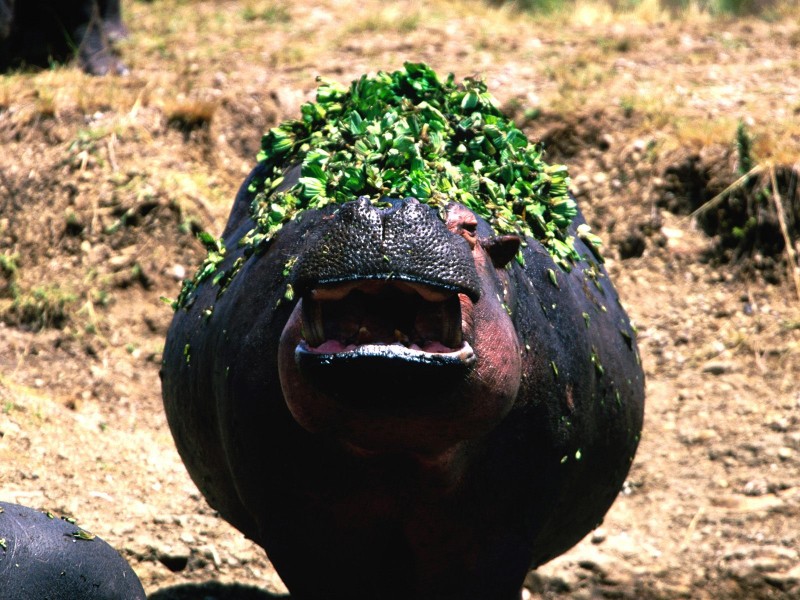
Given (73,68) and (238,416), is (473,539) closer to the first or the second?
(238,416)

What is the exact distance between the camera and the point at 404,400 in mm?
3217

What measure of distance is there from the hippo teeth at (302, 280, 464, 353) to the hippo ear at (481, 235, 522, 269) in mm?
488

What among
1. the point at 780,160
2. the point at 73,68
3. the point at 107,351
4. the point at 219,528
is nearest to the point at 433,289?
the point at 219,528

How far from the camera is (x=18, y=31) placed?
32.2 ft

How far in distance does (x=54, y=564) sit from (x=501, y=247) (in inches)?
67.5

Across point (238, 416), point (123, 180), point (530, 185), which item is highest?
point (530, 185)

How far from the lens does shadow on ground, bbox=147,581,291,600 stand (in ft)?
17.2

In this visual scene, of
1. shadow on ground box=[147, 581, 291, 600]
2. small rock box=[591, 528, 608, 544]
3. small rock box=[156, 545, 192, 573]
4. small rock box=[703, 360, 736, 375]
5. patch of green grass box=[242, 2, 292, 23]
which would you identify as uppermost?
patch of green grass box=[242, 2, 292, 23]

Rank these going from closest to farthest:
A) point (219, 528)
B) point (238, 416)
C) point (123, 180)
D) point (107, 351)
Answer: point (238, 416) → point (219, 528) → point (107, 351) → point (123, 180)

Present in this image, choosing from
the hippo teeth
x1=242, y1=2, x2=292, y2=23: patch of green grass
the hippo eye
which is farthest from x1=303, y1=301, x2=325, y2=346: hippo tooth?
x1=242, y1=2, x2=292, y2=23: patch of green grass

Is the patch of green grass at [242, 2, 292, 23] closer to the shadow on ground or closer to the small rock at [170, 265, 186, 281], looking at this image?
the small rock at [170, 265, 186, 281]

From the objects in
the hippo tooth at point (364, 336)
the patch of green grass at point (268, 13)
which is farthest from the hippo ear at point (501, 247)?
the patch of green grass at point (268, 13)

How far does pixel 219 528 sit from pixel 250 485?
6.14 feet

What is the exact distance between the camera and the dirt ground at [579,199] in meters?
5.91
